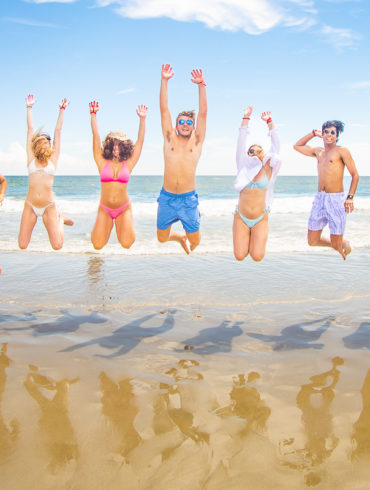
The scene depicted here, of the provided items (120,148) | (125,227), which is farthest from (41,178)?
(125,227)

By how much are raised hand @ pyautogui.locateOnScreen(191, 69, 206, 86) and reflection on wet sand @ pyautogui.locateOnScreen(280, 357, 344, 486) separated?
13.7ft

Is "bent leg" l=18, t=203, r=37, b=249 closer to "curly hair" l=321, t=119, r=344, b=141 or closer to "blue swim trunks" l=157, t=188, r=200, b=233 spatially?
"blue swim trunks" l=157, t=188, r=200, b=233

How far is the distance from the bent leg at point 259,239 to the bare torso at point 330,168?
1.27m

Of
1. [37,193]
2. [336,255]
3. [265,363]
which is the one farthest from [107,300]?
[336,255]

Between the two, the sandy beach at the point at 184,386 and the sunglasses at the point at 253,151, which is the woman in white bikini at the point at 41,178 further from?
the sunglasses at the point at 253,151

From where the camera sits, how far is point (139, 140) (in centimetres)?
607

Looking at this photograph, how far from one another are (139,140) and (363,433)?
461cm

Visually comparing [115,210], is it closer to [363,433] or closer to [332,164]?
[332,164]

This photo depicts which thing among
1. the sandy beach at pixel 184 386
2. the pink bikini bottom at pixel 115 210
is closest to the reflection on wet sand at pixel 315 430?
the sandy beach at pixel 184 386

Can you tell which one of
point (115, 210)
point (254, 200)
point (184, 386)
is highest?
point (254, 200)

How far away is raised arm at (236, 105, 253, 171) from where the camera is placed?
6133mm

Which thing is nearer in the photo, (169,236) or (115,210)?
(115,210)

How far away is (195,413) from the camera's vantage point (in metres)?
4.14

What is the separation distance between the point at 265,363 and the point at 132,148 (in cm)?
357
